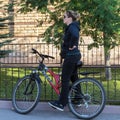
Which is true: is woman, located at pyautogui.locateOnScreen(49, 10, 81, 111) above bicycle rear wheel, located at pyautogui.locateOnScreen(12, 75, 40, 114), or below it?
above

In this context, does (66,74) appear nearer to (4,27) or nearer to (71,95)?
(71,95)

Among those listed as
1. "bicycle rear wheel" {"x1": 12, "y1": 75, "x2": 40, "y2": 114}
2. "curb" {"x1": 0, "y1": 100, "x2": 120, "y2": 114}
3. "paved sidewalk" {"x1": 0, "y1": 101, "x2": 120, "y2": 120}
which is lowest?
"paved sidewalk" {"x1": 0, "y1": 101, "x2": 120, "y2": 120}

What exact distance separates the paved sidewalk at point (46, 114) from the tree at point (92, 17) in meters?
0.93

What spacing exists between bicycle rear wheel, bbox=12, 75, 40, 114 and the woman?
1.58ft

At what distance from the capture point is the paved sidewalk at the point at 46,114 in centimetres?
780

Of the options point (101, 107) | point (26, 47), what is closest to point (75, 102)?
point (101, 107)

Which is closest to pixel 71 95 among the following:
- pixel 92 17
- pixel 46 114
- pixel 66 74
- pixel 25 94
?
pixel 66 74

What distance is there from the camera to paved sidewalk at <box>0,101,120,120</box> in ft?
25.6

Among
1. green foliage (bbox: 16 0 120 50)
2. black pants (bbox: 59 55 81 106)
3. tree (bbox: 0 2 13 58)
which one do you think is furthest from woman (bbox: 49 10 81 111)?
tree (bbox: 0 2 13 58)

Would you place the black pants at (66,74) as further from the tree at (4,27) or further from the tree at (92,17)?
the tree at (4,27)

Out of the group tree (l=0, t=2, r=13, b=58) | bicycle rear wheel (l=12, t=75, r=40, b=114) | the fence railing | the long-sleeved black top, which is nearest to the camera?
the long-sleeved black top

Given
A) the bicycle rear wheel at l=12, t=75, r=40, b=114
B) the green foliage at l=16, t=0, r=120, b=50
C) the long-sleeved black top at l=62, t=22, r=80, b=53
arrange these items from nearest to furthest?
the long-sleeved black top at l=62, t=22, r=80, b=53 < the bicycle rear wheel at l=12, t=75, r=40, b=114 < the green foliage at l=16, t=0, r=120, b=50

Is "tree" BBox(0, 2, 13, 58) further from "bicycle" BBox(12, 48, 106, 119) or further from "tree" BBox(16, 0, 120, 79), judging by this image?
"bicycle" BBox(12, 48, 106, 119)

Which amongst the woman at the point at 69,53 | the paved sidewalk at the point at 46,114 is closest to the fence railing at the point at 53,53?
the paved sidewalk at the point at 46,114
